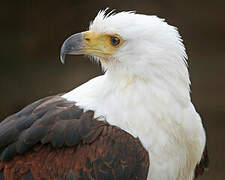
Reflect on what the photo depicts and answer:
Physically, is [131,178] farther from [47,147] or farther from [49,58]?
[49,58]

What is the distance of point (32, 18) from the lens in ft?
34.0

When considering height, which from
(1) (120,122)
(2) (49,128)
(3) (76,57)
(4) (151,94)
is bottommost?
(3) (76,57)

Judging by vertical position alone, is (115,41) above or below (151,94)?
above

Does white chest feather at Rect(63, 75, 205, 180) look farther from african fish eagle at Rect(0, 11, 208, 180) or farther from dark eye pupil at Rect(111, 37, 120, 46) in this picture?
dark eye pupil at Rect(111, 37, 120, 46)

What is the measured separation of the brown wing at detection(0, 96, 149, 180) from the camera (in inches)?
193

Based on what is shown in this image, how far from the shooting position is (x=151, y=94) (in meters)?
5.11

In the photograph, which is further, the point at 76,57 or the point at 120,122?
the point at 76,57

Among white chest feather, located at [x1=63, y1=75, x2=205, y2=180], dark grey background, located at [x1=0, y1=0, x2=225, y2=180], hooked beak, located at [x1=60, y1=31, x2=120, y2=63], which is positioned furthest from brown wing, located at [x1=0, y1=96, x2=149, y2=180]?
dark grey background, located at [x1=0, y1=0, x2=225, y2=180]

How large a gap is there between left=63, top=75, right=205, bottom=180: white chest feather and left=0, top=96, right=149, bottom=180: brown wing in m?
0.10

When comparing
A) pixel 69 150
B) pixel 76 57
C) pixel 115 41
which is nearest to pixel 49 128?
pixel 69 150

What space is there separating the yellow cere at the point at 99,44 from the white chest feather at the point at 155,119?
0.27m

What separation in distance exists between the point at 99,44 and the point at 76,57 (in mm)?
5332

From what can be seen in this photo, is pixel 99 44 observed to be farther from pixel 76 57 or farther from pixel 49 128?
pixel 76 57

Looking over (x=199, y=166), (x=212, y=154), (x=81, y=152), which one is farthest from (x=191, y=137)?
(x=212, y=154)
